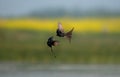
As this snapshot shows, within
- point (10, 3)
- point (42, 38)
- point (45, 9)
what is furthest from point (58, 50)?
point (10, 3)

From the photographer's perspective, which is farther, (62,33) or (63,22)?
(63,22)

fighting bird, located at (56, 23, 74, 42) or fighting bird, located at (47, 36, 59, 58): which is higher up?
fighting bird, located at (56, 23, 74, 42)

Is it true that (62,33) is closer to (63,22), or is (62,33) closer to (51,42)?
(51,42)

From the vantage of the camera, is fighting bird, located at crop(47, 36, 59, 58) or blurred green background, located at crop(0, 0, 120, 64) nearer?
fighting bird, located at crop(47, 36, 59, 58)

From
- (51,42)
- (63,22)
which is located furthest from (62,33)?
(63,22)

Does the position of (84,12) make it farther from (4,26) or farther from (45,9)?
(4,26)

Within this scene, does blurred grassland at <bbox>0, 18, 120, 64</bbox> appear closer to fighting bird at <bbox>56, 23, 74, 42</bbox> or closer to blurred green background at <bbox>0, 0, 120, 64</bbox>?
blurred green background at <bbox>0, 0, 120, 64</bbox>

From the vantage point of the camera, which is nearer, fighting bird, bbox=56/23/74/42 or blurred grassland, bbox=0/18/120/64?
fighting bird, bbox=56/23/74/42

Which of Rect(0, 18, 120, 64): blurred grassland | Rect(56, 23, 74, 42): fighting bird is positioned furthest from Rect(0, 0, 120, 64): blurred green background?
Rect(56, 23, 74, 42): fighting bird

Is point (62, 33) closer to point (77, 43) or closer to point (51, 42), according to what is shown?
point (51, 42)
